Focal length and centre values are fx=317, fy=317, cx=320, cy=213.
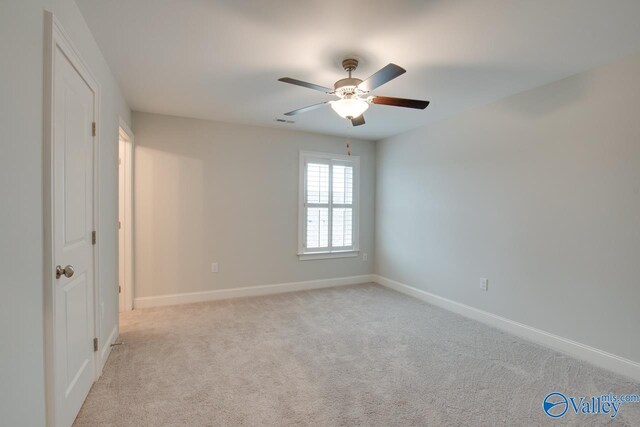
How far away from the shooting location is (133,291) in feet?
12.7

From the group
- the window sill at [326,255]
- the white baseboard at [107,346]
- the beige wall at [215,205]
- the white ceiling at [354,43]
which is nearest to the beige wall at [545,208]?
the white ceiling at [354,43]

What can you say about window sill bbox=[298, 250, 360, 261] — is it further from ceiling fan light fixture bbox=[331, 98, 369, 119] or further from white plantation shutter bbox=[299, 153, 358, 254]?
ceiling fan light fixture bbox=[331, 98, 369, 119]

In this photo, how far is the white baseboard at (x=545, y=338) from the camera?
2451mm

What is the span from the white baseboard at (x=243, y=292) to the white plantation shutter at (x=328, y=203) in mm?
500

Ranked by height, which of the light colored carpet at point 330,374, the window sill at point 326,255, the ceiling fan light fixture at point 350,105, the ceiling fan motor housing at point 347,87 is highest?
the ceiling fan motor housing at point 347,87

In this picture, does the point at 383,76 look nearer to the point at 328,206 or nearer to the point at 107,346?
the point at 107,346

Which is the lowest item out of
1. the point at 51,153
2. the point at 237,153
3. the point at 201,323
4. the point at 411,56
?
the point at 201,323

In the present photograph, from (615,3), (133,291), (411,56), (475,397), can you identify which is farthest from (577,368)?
(133,291)

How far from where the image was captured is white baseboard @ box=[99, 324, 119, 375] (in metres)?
2.42

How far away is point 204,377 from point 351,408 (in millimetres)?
1109

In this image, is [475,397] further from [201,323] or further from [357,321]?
[201,323]

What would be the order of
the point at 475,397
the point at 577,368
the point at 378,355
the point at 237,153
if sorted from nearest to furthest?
1. the point at 475,397
2. the point at 577,368
3. the point at 378,355
4. the point at 237,153

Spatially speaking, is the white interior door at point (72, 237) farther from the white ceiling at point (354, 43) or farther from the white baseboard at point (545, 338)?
the white baseboard at point (545, 338)

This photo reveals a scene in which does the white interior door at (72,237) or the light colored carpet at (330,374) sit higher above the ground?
the white interior door at (72,237)
